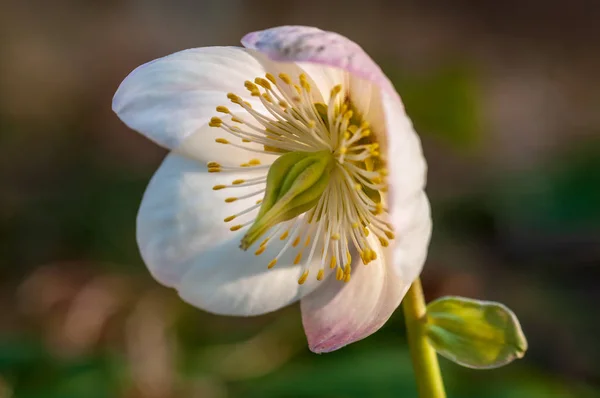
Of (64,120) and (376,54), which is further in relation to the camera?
(64,120)

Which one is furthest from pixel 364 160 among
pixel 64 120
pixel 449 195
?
pixel 64 120

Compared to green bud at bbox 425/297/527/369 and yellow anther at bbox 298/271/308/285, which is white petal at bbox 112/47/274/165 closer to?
yellow anther at bbox 298/271/308/285

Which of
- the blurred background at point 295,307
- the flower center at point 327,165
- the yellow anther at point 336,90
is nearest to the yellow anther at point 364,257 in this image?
the flower center at point 327,165

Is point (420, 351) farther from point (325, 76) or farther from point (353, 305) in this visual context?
point (325, 76)

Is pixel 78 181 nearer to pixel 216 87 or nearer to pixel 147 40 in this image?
pixel 147 40

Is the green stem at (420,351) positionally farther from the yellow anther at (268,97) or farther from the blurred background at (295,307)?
the blurred background at (295,307)

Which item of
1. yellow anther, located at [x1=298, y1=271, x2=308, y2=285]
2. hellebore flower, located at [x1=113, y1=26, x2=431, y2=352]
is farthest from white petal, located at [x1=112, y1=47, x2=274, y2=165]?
yellow anther, located at [x1=298, y1=271, x2=308, y2=285]
